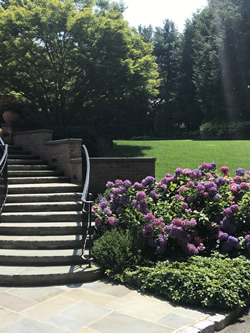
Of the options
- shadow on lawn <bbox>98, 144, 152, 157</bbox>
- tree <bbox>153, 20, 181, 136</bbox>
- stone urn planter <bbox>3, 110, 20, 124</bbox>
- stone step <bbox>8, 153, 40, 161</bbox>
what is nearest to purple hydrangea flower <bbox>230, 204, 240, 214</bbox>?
stone step <bbox>8, 153, 40, 161</bbox>

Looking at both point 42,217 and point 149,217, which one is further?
point 42,217

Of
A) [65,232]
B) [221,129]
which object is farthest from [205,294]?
[221,129]

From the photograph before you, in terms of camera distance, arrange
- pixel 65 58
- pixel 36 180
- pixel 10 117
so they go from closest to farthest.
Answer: pixel 36 180
pixel 10 117
pixel 65 58

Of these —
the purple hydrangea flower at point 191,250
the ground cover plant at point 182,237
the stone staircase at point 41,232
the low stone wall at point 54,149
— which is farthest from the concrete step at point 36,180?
the purple hydrangea flower at point 191,250

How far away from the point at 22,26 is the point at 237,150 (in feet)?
30.1

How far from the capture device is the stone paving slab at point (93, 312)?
354 cm

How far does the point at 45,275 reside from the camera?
4.84 m

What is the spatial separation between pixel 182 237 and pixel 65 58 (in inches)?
409

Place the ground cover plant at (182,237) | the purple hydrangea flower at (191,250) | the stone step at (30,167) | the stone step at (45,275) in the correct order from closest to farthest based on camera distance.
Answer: the ground cover plant at (182,237) < the stone step at (45,275) < the purple hydrangea flower at (191,250) < the stone step at (30,167)

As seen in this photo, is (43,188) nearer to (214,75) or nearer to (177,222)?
(177,222)

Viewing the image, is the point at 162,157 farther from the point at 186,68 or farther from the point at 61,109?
the point at 186,68

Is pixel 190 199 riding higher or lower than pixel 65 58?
lower

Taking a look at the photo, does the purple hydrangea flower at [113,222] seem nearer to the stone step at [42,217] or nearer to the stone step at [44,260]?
the stone step at [44,260]

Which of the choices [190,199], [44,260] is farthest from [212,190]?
[44,260]
